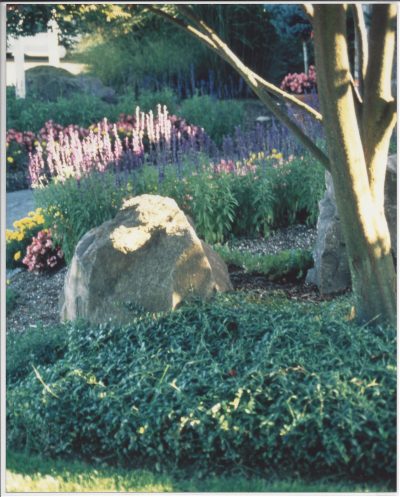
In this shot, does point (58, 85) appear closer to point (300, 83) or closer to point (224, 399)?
point (300, 83)

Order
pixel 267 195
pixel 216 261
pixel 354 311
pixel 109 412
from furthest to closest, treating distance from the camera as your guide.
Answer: pixel 267 195
pixel 216 261
pixel 354 311
pixel 109 412

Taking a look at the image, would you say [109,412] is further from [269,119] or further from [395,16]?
[269,119]

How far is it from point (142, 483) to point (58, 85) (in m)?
10.6

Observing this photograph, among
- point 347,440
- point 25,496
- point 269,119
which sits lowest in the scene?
point 25,496

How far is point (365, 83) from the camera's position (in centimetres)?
420

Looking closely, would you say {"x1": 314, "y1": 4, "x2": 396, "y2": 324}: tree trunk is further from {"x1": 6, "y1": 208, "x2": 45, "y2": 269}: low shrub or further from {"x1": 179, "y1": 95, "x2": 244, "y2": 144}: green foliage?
{"x1": 179, "y1": 95, "x2": 244, "y2": 144}: green foliage

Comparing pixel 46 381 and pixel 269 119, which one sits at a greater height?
pixel 269 119

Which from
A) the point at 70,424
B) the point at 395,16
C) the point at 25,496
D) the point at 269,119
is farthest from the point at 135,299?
the point at 269,119

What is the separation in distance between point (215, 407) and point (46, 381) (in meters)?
1.00

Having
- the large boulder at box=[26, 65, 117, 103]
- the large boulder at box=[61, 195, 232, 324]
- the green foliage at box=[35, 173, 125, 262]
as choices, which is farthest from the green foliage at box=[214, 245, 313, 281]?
the large boulder at box=[26, 65, 117, 103]

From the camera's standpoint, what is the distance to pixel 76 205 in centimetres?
633

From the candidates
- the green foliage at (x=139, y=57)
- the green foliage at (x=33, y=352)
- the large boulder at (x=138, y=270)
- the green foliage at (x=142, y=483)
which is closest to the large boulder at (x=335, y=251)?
the large boulder at (x=138, y=270)

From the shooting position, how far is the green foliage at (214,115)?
35.6 ft

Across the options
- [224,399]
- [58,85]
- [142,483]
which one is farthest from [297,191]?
[58,85]
